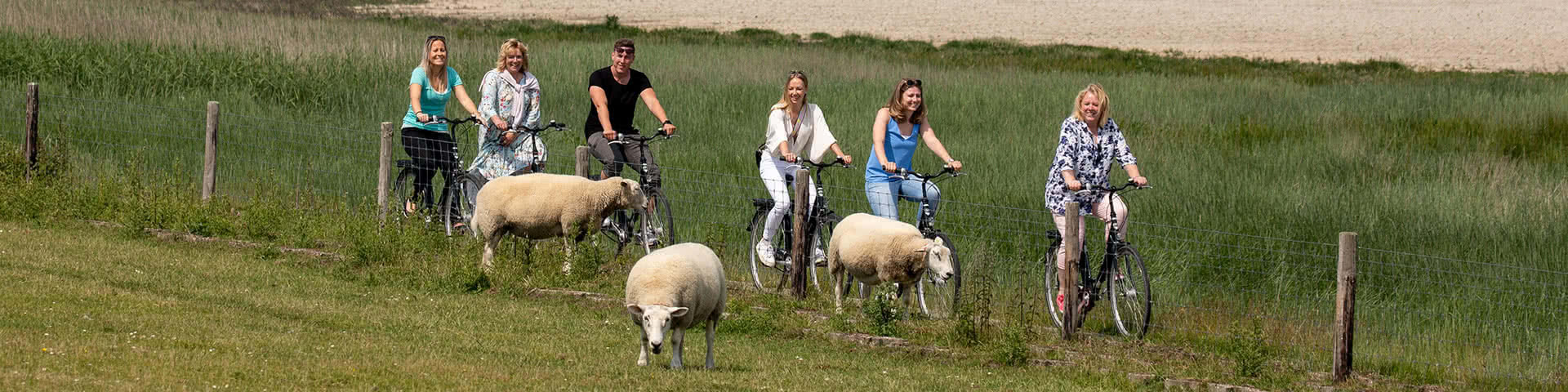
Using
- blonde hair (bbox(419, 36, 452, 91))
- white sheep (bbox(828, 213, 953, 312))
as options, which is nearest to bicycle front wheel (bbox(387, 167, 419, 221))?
blonde hair (bbox(419, 36, 452, 91))

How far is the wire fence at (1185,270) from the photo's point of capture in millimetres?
11172

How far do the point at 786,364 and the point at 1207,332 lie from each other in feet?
9.99

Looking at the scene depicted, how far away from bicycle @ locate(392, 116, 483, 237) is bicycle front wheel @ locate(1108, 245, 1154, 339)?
533 centimetres

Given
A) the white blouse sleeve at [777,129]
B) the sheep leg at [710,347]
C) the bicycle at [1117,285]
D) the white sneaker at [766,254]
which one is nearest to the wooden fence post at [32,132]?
the white sneaker at [766,254]

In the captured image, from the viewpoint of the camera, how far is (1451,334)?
38.1 feet

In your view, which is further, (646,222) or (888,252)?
(646,222)

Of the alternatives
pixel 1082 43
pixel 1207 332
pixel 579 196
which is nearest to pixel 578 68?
pixel 579 196

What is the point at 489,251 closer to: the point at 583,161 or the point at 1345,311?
the point at 583,161

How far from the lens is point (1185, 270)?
44.5 feet

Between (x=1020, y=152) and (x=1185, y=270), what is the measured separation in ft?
23.4

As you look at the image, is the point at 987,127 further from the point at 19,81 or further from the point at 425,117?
the point at 19,81

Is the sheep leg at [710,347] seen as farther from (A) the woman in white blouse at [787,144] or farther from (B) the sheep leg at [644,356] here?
(A) the woman in white blouse at [787,144]

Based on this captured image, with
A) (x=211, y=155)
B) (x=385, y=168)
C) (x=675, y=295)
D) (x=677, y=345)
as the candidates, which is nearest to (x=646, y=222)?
(x=385, y=168)

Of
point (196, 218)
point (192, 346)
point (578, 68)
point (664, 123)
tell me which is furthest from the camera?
point (578, 68)
